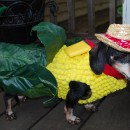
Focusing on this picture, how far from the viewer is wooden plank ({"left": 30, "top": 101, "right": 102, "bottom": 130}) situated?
183 cm

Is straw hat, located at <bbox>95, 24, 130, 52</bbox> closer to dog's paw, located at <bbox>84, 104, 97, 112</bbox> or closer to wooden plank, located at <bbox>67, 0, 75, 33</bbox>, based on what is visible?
dog's paw, located at <bbox>84, 104, 97, 112</bbox>

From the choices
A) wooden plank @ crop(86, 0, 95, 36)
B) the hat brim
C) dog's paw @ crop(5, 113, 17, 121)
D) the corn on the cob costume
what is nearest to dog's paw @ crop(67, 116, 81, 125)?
the corn on the cob costume

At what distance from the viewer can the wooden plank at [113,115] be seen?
181 centimetres

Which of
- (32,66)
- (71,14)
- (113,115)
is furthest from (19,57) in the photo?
(71,14)

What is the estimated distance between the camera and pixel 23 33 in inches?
79.6

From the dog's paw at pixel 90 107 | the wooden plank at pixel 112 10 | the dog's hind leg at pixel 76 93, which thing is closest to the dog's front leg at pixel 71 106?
the dog's hind leg at pixel 76 93

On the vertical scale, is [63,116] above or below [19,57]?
below

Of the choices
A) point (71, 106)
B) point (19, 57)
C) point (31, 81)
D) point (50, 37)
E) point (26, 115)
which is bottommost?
point (26, 115)

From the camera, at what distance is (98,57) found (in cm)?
156

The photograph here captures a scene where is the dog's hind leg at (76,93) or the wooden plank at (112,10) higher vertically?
the wooden plank at (112,10)

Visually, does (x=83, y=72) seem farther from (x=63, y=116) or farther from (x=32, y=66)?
(x=63, y=116)

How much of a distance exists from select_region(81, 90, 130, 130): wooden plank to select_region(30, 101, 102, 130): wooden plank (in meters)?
0.07

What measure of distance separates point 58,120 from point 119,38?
72cm

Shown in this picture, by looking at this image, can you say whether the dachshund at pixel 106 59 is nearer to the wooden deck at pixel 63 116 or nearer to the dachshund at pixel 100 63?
the dachshund at pixel 100 63
